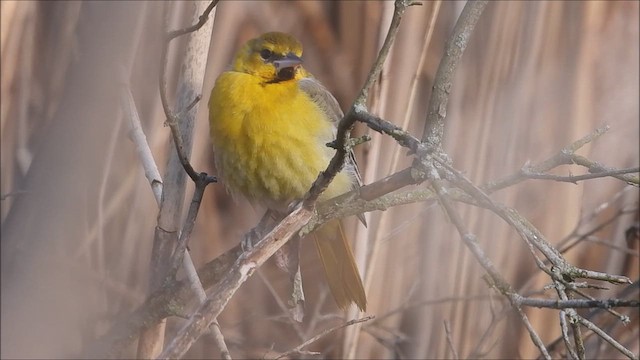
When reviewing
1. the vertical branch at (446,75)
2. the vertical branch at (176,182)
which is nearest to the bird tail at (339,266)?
the vertical branch at (176,182)

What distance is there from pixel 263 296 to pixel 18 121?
35.8 inches

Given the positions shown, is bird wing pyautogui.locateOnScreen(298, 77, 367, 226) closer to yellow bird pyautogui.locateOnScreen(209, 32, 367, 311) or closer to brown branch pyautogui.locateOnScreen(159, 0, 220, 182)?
yellow bird pyautogui.locateOnScreen(209, 32, 367, 311)

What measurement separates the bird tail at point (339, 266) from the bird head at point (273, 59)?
1.21 feet

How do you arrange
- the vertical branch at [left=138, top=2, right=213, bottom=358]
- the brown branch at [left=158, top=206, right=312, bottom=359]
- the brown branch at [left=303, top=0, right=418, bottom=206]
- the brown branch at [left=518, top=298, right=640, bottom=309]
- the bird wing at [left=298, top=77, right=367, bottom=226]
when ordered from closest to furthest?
the brown branch at [left=518, top=298, right=640, bottom=309] → the brown branch at [left=303, top=0, right=418, bottom=206] → the brown branch at [left=158, top=206, right=312, bottom=359] → the vertical branch at [left=138, top=2, right=213, bottom=358] → the bird wing at [left=298, top=77, right=367, bottom=226]

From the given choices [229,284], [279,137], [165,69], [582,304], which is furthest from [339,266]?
[582,304]

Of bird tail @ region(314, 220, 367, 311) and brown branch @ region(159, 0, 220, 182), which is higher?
brown branch @ region(159, 0, 220, 182)

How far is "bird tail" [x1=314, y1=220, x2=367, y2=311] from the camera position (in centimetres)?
193

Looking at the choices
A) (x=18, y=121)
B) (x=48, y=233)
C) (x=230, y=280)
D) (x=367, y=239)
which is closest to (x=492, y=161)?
(x=367, y=239)

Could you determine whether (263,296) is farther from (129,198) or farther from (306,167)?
(306,167)

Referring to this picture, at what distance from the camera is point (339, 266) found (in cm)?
198

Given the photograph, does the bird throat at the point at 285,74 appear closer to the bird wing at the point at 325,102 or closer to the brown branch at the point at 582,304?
the bird wing at the point at 325,102

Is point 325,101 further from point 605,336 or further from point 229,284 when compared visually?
point 605,336

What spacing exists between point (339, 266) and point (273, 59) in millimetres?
505

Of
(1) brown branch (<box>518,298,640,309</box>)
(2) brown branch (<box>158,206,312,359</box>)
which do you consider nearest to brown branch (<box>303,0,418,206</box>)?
(2) brown branch (<box>158,206,312,359</box>)
